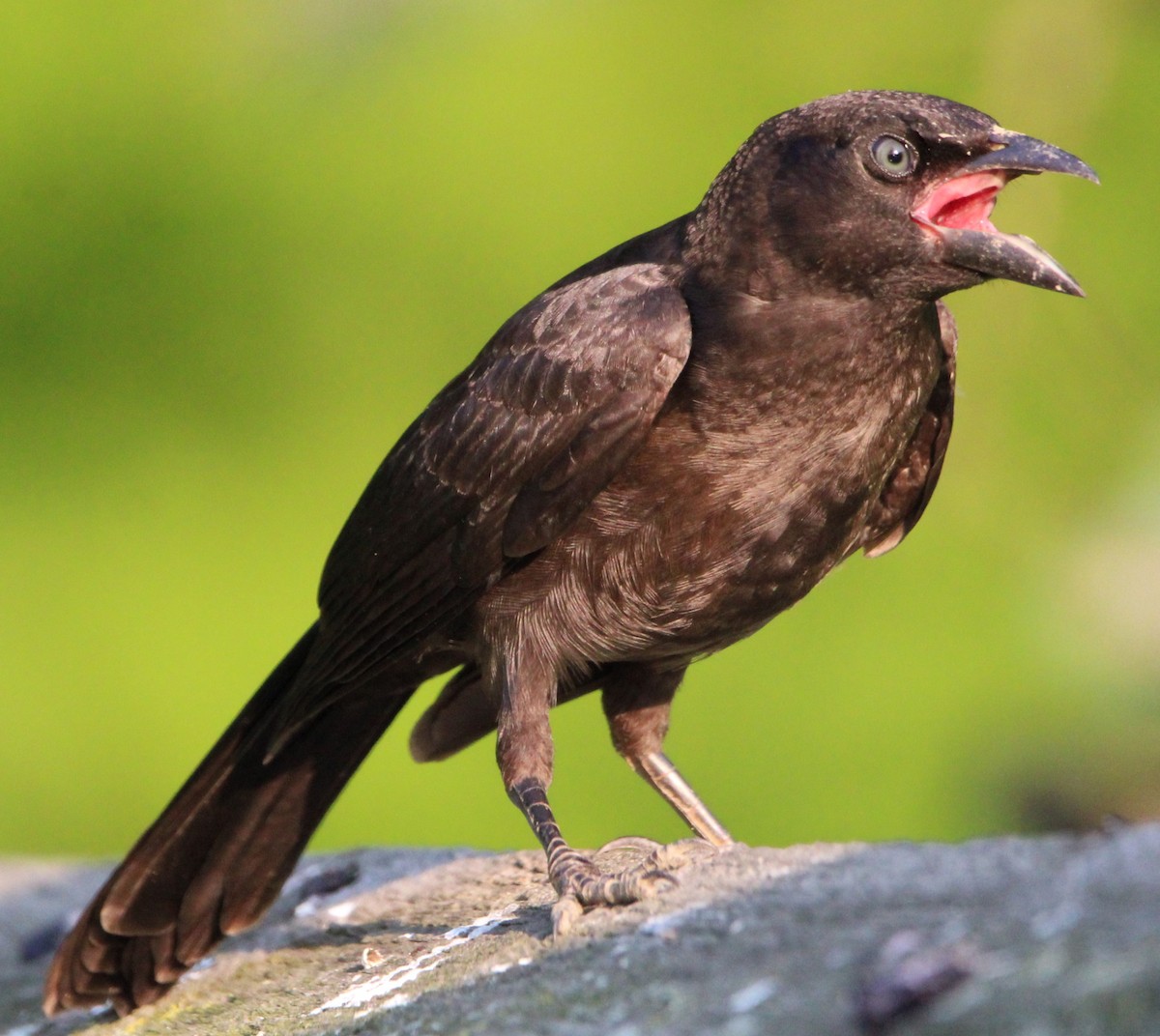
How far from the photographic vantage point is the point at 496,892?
4.45 meters

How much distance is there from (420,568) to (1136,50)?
282 inches

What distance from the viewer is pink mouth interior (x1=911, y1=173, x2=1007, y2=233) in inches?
149

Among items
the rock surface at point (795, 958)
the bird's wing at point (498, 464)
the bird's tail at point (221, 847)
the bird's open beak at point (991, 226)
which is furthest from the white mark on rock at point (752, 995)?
the bird's tail at point (221, 847)

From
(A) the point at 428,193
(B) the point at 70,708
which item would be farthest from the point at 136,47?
(B) the point at 70,708

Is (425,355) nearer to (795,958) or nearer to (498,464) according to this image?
(498,464)

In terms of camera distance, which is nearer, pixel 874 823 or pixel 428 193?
pixel 874 823

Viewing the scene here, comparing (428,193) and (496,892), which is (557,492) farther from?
(428,193)

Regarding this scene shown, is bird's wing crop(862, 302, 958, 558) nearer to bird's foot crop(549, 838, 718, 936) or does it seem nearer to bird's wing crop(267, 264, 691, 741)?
bird's wing crop(267, 264, 691, 741)

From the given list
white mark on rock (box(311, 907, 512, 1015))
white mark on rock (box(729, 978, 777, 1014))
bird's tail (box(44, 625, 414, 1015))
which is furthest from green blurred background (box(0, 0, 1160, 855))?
white mark on rock (box(729, 978, 777, 1014))

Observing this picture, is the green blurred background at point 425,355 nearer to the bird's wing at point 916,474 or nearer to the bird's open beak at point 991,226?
the bird's wing at point 916,474

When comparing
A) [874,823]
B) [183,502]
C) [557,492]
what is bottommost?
[874,823]

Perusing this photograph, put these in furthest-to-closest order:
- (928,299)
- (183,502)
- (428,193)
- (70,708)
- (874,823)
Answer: (428,193) < (183,502) < (70,708) < (874,823) < (928,299)

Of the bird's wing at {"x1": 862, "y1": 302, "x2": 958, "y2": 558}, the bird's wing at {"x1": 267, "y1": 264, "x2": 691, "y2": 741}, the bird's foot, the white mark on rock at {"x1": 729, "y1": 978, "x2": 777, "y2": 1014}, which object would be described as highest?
the bird's wing at {"x1": 267, "y1": 264, "x2": 691, "y2": 741}

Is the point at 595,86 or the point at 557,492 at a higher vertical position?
the point at 595,86
